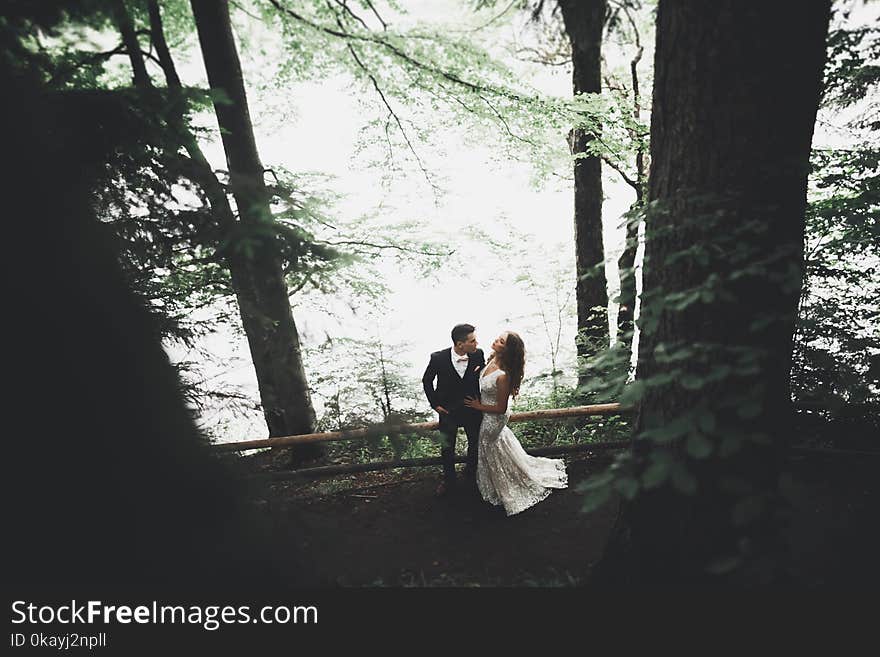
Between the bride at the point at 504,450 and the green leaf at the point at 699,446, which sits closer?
the green leaf at the point at 699,446

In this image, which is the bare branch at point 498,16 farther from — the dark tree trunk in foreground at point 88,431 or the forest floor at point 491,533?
the forest floor at point 491,533

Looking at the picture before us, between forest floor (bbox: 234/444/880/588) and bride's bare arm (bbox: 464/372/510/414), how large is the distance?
111cm

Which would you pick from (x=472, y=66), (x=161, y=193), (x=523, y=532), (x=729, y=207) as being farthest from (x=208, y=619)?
(x=472, y=66)

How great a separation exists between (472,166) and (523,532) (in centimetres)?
594

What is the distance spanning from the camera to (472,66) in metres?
5.34

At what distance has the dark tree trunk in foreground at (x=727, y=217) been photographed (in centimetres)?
189

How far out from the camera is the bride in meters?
4.11

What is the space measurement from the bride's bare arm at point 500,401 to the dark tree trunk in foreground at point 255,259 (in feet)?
6.53

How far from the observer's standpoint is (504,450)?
449cm

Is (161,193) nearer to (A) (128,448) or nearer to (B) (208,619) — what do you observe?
(A) (128,448)

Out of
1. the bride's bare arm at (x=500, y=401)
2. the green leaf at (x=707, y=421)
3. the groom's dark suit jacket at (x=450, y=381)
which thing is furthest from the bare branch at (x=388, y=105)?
the green leaf at (x=707, y=421)

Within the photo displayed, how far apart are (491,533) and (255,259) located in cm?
332

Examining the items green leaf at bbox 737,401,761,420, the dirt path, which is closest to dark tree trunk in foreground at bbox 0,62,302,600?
the dirt path

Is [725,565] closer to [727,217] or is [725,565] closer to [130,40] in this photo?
[727,217]
